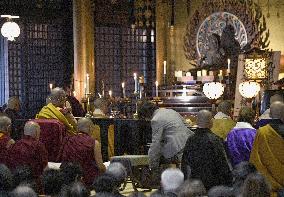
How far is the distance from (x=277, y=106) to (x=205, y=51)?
32.7 ft

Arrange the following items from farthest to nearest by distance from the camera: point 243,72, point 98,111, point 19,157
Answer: point 243,72 → point 98,111 → point 19,157

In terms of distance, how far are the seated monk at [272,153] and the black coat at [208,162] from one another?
0.28 meters

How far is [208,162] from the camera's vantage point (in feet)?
19.0

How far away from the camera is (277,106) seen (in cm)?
573

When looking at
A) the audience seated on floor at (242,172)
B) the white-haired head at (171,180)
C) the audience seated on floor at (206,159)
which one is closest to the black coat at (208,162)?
the audience seated on floor at (206,159)

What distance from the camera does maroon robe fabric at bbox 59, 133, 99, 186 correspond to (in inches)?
280

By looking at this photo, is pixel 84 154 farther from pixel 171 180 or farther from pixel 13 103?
pixel 13 103

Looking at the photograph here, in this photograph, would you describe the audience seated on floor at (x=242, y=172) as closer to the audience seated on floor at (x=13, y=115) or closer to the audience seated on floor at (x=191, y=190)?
the audience seated on floor at (x=191, y=190)

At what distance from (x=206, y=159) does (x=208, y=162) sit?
1.3 inches

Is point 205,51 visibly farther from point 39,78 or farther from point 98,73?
point 39,78

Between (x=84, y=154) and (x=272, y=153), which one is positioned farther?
(x=84, y=154)

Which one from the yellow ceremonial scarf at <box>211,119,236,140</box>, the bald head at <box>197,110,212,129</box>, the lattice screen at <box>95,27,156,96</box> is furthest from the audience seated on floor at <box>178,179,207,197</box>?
the lattice screen at <box>95,27,156,96</box>

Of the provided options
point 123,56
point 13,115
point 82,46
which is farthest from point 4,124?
point 123,56

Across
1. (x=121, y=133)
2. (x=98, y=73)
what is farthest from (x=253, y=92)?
(x=98, y=73)
